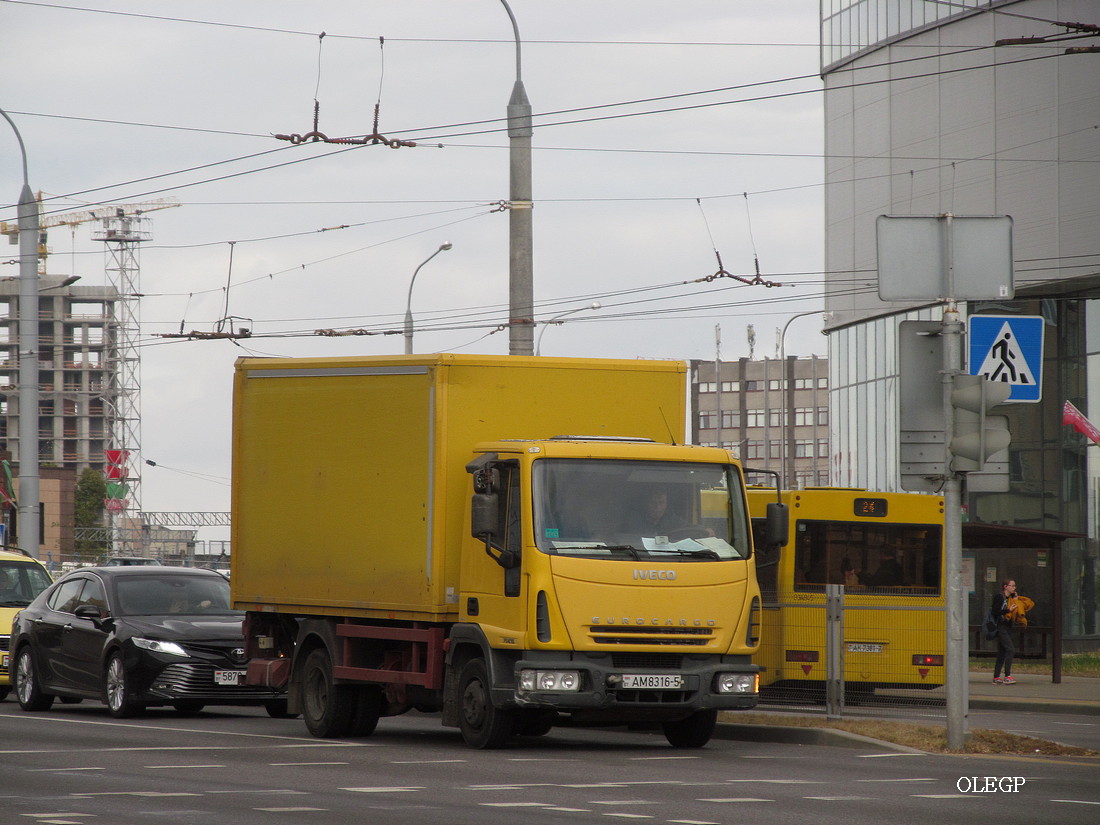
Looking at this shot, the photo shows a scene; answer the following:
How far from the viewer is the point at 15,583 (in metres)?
22.6

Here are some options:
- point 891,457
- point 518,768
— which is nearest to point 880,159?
point 891,457

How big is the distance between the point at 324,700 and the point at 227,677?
100 inches

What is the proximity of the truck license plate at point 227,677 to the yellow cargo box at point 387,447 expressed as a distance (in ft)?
5.30

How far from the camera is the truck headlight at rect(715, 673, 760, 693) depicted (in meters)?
14.2

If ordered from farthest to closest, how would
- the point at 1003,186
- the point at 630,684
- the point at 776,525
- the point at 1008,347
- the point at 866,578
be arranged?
the point at 1003,186 → the point at 866,578 → the point at 1008,347 → the point at 776,525 → the point at 630,684

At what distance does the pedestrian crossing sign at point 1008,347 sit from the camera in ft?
51.1

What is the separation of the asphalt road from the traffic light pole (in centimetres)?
43

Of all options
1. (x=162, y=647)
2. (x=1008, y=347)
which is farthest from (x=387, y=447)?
(x=1008, y=347)

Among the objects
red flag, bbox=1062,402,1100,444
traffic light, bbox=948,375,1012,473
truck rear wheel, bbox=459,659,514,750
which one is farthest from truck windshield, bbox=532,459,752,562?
red flag, bbox=1062,402,1100,444

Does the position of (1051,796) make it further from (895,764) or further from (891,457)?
(891,457)

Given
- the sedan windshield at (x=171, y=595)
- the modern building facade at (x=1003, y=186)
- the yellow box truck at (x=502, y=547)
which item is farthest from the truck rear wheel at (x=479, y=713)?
the modern building facade at (x=1003, y=186)

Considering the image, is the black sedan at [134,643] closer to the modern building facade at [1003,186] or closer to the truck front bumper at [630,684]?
the truck front bumper at [630,684]

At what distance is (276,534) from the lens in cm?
1631

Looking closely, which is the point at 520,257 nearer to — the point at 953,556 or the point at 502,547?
the point at 502,547
